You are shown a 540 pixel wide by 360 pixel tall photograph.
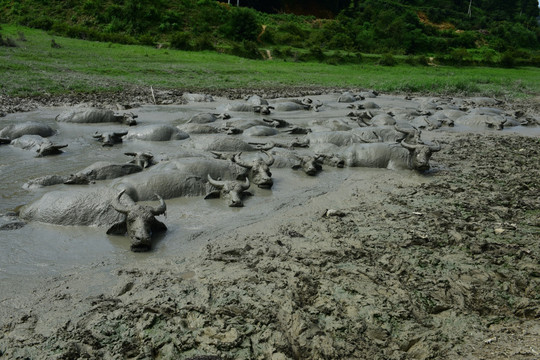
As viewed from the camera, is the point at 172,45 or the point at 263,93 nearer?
the point at 263,93

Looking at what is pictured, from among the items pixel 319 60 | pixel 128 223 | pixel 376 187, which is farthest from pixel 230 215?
pixel 319 60

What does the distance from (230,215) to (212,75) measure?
1847 centimetres

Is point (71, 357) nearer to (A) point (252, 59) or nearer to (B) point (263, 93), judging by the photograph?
(B) point (263, 93)

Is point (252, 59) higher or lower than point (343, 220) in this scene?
higher

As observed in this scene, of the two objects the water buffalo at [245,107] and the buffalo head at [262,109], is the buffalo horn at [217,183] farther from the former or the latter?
the water buffalo at [245,107]

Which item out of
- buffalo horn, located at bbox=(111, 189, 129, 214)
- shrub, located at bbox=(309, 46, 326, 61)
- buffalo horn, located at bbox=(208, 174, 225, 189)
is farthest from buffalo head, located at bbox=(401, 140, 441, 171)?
shrub, located at bbox=(309, 46, 326, 61)

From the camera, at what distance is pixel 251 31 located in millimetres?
Result: 37094

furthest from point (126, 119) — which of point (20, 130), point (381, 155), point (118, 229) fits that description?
point (118, 229)

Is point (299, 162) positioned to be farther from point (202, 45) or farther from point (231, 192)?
point (202, 45)

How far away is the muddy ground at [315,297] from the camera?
3.25 metres

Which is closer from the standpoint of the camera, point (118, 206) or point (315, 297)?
point (315, 297)

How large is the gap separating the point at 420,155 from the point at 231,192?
3932mm

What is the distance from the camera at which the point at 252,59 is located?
31.3 metres

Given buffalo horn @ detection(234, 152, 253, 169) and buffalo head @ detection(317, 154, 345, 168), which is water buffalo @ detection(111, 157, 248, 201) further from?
buffalo head @ detection(317, 154, 345, 168)
